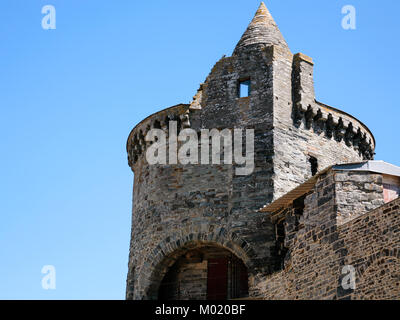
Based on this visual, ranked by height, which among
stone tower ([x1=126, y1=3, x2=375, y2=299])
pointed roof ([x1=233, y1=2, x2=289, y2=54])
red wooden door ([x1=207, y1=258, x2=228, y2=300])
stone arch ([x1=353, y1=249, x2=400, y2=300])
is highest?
pointed roof ([x1=233, y1=2, x2=289, y2=54])

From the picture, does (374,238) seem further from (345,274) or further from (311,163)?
(311,163)

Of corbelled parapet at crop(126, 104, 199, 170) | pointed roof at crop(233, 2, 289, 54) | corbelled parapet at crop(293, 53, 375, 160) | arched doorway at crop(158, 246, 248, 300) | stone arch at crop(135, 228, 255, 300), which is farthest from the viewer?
pointed roof at crop(233, 2, 289, 54)

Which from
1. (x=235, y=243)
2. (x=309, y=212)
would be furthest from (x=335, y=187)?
(x=235, y=243)

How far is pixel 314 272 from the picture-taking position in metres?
18.0

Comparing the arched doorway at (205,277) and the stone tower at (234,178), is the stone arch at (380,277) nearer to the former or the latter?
the stone tower at (234,178)

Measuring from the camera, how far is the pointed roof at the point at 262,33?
957 inches

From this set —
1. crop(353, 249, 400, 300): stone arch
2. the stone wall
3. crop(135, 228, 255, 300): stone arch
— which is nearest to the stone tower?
crop(135, 228, 255, 300): stone arch

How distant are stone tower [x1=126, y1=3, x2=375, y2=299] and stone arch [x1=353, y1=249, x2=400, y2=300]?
4.29 metres

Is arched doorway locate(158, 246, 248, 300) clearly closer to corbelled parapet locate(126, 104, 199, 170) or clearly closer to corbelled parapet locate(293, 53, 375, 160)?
corbelled parapet locate(126, 104, 199, 170)

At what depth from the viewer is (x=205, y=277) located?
22.2 meters

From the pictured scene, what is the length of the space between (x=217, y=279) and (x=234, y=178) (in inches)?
116

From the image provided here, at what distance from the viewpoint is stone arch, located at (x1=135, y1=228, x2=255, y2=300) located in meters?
21.3

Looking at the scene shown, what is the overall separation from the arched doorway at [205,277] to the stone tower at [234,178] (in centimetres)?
3

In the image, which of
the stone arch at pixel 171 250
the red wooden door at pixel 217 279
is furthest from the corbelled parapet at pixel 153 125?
the red wooden door at pixel 217 279
